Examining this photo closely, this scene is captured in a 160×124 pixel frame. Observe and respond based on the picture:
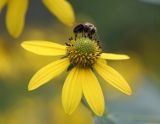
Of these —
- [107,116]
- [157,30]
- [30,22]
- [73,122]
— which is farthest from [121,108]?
[30,22]

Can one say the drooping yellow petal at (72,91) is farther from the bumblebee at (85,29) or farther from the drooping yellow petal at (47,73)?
the bumblebee at (85,29)

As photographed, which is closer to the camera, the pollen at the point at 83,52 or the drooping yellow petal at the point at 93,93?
the drooping yellow petal at the point at 93,93

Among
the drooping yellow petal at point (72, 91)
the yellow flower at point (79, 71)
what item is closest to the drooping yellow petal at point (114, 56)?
the yellow flower at point (79, 71)

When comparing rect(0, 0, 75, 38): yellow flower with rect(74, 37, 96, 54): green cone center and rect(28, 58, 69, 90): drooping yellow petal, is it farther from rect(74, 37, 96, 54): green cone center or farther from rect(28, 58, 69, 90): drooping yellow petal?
A: rect(28, 58, 69, 90): drooping yellow petal

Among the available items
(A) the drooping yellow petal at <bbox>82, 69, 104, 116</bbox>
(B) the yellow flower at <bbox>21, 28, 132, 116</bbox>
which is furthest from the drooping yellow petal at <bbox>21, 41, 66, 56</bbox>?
(A) the drooping yellow petal at <bbox>82, 69, 104, 116</bbox>

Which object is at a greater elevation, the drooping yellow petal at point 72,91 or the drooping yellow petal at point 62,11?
the drooping yellow petal at point 62,11

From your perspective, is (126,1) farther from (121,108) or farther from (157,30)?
(121,108)

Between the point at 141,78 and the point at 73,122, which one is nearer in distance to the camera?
the point at 73,122
